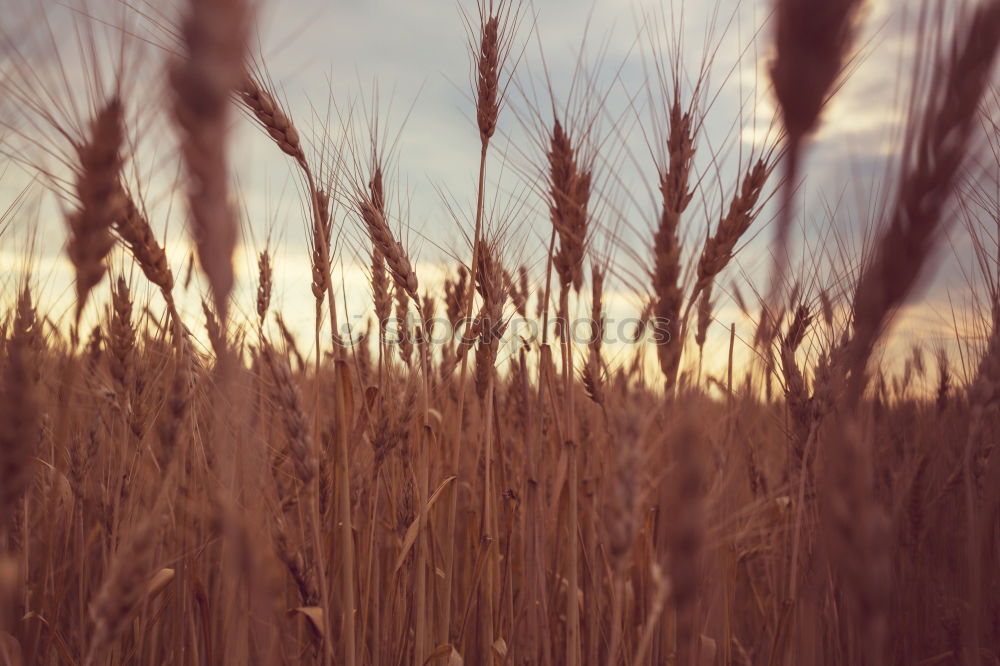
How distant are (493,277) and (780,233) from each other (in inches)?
46.2

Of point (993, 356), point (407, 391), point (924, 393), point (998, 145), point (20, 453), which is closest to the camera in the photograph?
point (20, 453)

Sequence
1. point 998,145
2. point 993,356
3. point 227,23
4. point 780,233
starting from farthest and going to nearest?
point 998,145, point 993,356, point 227,23, point 780,233

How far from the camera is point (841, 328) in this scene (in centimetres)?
181

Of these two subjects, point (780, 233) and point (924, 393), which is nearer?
point (780, 233)

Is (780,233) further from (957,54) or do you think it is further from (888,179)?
(957,54)

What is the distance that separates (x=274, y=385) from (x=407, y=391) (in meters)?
0.68

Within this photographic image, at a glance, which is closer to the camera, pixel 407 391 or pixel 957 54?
pixel 957 54

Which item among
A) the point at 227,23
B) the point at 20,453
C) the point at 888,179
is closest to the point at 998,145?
the point at 888,179

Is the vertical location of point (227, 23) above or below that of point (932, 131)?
above

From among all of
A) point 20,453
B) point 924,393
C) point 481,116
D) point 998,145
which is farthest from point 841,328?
point 20,453

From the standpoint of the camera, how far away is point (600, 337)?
2.01m

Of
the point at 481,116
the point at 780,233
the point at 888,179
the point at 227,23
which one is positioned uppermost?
the point at 481,116

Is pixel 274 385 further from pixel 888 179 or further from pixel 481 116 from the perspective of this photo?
pixel 888 179

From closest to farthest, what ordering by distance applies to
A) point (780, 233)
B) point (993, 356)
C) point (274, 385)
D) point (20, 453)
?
point (780, 233)
point (20, 453)
point (274, 385)
point (993, 356)
